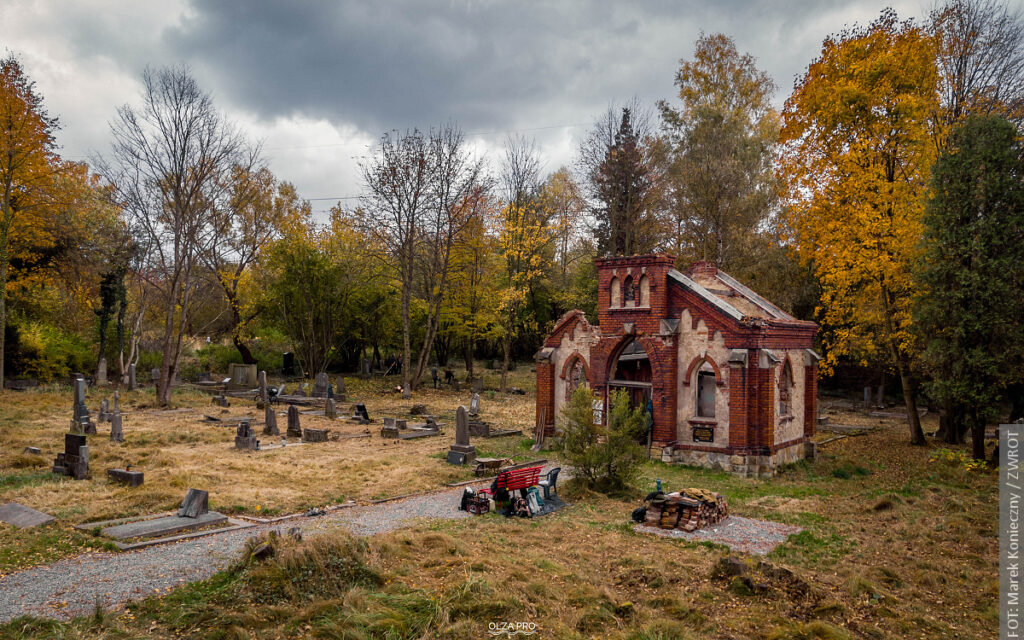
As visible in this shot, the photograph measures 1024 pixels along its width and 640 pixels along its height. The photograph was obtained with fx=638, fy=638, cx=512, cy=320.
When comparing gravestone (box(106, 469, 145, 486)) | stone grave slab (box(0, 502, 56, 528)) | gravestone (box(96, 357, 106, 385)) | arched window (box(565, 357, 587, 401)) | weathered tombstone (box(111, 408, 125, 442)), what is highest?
arched window (box(565, 357, 587, 401))

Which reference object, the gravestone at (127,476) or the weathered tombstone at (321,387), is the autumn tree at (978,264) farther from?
the weathered tombstone at (321,387)

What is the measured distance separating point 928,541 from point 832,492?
15.0ft

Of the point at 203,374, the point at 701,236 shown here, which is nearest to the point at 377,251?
the point at 203,374

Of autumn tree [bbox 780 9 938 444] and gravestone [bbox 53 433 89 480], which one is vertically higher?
autumn tree [bbox 780 9 938 444]

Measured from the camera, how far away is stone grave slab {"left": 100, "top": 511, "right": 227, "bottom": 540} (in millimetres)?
11211

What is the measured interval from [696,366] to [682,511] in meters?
7.03

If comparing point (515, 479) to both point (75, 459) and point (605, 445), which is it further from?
point (75, 459)

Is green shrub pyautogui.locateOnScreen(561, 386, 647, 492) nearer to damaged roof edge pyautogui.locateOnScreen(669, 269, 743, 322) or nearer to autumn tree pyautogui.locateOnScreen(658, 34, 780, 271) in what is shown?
damaged roof edge pyautogui.locateOnScreen(669, 269, 743, 322)

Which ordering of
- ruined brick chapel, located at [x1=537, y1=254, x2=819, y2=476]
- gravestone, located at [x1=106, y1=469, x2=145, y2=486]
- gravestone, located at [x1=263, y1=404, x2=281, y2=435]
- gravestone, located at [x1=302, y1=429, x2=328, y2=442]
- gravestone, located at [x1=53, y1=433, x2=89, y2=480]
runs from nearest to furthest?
gravestone, located at [x1=106, y1=469, x2=145, y2=486], gravestone, located at [x1=53, y1=433, x2=89, y2=480], ruined brick chapel, located at [x1=537, y1=254, x2=819, y2=476], gravestone, located at [x1=302, y1=429, x2=328, y2=442], gravestone, located at [x1=263, y1=404, x2=281, y2=435]

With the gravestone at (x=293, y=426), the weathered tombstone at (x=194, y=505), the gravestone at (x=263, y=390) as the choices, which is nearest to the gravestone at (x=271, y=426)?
the gravestone at (x=293, y=426)

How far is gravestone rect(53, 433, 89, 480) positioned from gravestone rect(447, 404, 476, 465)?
9.13 metres

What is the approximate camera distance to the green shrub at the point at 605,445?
15.0 m

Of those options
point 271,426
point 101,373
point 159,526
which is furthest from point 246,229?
point 159,526

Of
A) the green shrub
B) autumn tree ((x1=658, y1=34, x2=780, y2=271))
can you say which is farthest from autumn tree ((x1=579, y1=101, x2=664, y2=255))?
the green shrub
